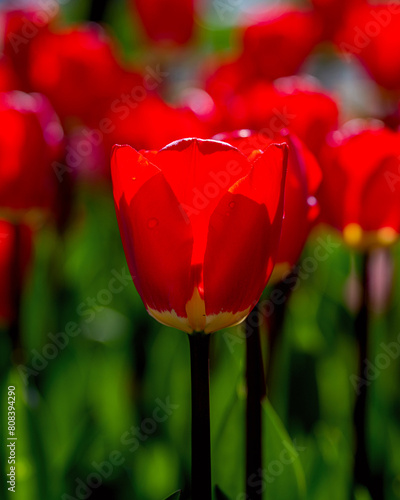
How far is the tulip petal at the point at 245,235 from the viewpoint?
431 millimetres

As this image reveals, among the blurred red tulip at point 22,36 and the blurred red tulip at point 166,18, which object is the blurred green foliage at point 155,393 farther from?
the blurred red tulip at point 166,18

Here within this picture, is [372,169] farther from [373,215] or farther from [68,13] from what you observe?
[68,13]

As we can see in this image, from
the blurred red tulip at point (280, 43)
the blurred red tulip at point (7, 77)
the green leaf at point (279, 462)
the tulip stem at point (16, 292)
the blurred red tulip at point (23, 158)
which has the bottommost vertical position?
the tulip stem at point (16, 292)

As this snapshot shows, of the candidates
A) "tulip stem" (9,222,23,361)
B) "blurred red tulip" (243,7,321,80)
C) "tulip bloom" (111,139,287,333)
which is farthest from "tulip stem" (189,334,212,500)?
"blurred red tulip" (243,7,321,80)

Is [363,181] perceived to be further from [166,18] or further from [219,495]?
[166,18]

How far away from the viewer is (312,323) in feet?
3.11

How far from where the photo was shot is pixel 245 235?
0.43 metres

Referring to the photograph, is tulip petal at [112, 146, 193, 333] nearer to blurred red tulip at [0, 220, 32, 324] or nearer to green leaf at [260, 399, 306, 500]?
green leaf at [260, 399, 306, 500]

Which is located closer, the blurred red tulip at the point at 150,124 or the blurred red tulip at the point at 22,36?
the blurred red tulip at the point at 150,124

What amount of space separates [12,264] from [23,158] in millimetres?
123

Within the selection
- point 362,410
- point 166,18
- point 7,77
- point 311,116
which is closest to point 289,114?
point 311,116

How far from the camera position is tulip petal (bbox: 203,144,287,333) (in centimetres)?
43

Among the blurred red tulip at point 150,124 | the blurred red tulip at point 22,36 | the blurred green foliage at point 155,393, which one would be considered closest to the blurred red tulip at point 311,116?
the blurred red tulip at point 150,124

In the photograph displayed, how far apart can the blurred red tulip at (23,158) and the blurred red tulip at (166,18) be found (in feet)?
1.85
